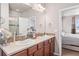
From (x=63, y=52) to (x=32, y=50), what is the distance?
1.71 feet

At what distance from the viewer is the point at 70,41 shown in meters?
1.50

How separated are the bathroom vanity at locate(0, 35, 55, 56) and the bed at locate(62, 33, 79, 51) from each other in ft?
0.59

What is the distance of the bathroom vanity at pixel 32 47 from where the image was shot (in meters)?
1.24

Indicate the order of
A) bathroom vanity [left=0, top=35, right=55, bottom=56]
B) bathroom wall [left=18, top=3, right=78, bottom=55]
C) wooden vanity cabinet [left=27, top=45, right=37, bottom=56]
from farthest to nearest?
bathroom wall [left=18, top=3, right=78, bottom=55]
wooden vanity cabinet [left=27, top=45, right=37, bottom=56]
bathroom vanity [left=0, top=35, right=55, bottom=56]

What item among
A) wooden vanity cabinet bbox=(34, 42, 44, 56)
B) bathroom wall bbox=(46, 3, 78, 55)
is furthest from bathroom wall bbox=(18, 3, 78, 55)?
wooden vanity cabinet bbox=(34, 42, 44, 56)

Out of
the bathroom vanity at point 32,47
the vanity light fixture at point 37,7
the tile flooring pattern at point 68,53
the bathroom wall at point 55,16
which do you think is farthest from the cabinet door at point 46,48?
the vanity light fixture at point 37,7

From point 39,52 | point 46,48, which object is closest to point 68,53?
point 46,48

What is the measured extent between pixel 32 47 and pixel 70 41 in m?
0.64

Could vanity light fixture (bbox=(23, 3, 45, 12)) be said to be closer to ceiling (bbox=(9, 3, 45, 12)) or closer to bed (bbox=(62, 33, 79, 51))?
ceiling (bbox=(9, 3, 45, 12))

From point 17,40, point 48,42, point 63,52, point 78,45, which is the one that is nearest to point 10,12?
point 17,40

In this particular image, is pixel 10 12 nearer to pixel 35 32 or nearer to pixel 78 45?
pixel 35 32

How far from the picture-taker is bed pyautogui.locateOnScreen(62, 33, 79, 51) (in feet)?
4.72

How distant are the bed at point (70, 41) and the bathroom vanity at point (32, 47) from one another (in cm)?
18

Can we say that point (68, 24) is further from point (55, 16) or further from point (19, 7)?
point (19, 7)
